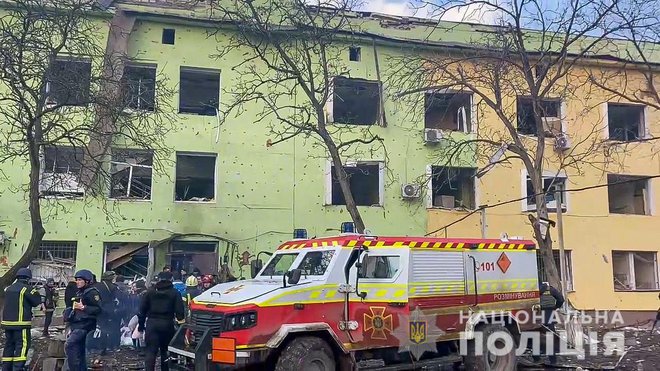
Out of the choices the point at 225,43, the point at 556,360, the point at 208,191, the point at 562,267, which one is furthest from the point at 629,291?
the point at 225,43

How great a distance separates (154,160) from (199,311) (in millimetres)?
9643

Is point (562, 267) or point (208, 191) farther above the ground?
point (208, 191)

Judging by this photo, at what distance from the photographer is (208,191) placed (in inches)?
727

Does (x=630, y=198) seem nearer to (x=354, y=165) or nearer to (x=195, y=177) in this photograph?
(x=354, y=165)

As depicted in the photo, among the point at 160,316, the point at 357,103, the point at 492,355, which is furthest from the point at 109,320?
the point at 357,103

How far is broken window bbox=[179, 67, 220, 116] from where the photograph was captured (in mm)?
18984

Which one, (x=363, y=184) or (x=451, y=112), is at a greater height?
(x=451, y=112)

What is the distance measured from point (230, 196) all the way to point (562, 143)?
38.1 ft

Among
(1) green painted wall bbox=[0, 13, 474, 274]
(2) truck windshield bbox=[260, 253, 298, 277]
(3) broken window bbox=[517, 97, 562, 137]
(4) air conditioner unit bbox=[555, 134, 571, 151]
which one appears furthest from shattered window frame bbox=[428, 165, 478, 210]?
(2) truck windshield bbox=[260, 253, 298, 277]

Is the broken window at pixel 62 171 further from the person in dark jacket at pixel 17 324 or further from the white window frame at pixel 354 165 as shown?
the white window frame at pixel 354 165

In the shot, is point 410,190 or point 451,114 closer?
point 410,190

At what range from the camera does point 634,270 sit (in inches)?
832

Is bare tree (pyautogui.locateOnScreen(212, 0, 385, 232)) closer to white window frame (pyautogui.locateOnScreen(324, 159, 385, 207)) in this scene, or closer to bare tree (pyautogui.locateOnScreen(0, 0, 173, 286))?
white window frame (pyautogui.locateOnScreen(324, 159, 385, 207))

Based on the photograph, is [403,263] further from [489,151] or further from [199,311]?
[489,151]
